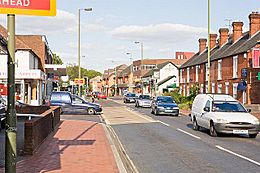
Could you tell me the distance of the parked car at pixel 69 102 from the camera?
107ft

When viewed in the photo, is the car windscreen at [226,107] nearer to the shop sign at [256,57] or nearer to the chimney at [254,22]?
the shop sign at [256,57]

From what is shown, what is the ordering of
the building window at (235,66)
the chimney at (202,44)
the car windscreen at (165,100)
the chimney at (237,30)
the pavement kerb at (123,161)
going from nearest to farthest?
the pavement kerb at (123,161), the car windscreen at (165,100), the building window at (235,66), the chimney at (237,30), the chimney at (202,44)

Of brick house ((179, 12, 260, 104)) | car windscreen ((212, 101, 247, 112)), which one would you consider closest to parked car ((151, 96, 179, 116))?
brick house ((179, 12, 260, 104))

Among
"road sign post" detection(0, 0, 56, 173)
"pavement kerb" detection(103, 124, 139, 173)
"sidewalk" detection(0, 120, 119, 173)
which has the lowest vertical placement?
"pavement kerb" detection(103, 124, 139, 173)

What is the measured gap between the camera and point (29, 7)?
18.2 feet

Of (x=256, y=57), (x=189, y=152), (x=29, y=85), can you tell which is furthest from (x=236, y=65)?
(x=189, y=152)

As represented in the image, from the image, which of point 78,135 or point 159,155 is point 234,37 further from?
point 159,155

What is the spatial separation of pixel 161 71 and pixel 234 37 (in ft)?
161

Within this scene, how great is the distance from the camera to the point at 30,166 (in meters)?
9.98

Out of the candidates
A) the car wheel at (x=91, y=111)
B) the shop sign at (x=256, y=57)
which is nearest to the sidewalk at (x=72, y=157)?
the car wheel at (x=91, y=111)

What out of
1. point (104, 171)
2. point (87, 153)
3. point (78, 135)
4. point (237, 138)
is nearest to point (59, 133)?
point (78, 135)

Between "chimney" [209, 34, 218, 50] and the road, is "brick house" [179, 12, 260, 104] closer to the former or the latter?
"chimney" [209, 34, 218, 50]

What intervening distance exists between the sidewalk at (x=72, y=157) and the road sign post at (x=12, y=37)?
3.74 metres

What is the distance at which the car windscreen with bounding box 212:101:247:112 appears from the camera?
62.8 feet
